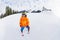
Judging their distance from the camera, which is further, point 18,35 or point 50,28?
point 50,28

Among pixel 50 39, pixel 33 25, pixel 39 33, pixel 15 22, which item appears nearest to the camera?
pixel 50 39

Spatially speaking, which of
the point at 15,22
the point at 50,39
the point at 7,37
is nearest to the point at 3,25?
the point at 15,22

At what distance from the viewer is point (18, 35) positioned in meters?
12.1

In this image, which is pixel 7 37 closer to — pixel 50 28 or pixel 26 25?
pixel 26 25

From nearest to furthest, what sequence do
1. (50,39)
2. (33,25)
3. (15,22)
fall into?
(50,39) < (33,25) < (15,22)

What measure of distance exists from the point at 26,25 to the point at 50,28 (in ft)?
4.94

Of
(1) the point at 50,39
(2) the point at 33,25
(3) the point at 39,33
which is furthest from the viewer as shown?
(2) the point at 33,25

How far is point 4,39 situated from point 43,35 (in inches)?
71.1

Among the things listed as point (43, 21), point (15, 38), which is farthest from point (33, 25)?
point (15, 38)

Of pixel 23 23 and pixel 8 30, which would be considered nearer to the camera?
pixel 23 23

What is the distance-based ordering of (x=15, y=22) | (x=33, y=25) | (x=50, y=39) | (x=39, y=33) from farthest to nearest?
(x=15, y=22), (x=33, y=25), (x=39, y=33), (x=50, y=39)

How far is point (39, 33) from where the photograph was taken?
12.3 m

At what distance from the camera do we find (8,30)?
1304 centimetres

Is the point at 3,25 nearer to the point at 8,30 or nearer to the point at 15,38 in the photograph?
the point at 8,30
